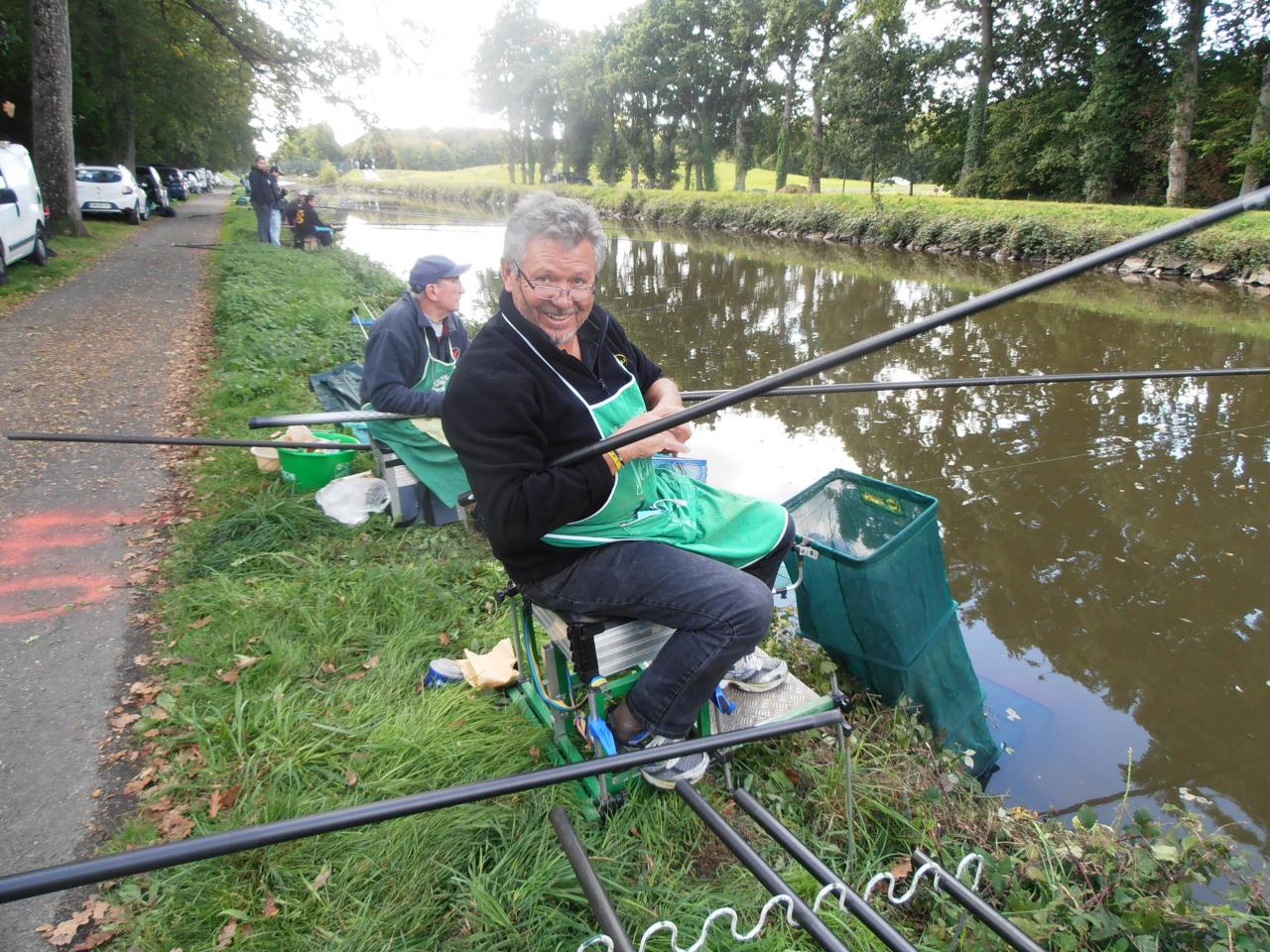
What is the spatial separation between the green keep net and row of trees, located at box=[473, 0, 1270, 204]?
21.0m

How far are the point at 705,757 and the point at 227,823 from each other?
4.87 ft

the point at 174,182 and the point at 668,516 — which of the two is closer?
the point at 668,516

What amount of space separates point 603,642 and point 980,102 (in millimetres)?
29502

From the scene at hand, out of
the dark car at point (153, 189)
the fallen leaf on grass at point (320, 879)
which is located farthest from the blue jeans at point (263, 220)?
the fallen leaf on grass at point (320, 879)

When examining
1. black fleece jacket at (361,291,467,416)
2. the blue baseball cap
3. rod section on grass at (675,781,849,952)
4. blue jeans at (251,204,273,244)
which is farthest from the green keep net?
blue jeans at (251,204,273,244)

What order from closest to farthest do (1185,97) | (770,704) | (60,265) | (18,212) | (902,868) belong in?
(902,868) → (770,704) → (18,212) → (60,265) → (1185,97)

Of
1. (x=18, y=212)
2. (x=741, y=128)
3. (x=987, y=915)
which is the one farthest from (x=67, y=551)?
(x=741, y=128)

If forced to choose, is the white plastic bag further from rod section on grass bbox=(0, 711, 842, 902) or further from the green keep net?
rod section on grass bbox=(0, 711, 842, 902)

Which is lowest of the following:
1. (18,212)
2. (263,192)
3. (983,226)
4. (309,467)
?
(309,467)

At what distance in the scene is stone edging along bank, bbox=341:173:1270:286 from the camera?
13961mm

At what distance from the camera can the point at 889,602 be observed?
2635 millimetres

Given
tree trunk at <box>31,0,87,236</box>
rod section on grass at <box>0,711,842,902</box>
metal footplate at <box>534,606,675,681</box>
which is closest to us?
rod section on grass at <box>0,711,842,902</box>

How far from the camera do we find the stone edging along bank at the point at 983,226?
1396cm

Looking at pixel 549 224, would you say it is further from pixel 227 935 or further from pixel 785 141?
pixel 785 141
